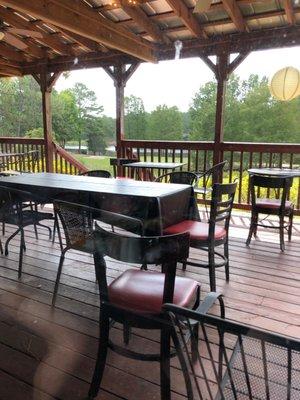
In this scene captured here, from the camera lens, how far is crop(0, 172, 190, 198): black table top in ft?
9.10

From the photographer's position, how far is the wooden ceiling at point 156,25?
171 inches

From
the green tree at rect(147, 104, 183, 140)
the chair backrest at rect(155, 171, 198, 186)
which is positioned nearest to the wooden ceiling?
the chair backrest at rect(155, 171, 198, 186)

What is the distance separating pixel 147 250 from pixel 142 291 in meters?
0.35

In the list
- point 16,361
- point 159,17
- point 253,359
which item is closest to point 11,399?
point 16,361

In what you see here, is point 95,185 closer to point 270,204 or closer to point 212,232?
point 212,232

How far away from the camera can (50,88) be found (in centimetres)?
730

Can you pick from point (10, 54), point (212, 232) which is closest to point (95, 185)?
point (212, 232)

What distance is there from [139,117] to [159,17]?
13431 millimetres

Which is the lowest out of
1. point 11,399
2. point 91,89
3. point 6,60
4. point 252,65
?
point 11,399

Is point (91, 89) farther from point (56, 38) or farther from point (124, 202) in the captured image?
point (124, 202)

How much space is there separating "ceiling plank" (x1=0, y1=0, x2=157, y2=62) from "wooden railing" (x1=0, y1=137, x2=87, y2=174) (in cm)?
275

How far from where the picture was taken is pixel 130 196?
8.66ft

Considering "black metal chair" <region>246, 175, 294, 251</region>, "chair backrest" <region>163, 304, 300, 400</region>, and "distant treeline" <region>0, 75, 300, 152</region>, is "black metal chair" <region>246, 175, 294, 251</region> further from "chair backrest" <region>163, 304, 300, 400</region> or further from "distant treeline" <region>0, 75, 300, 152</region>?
"distant treeline" <region>0, 75, 300, 152</region>

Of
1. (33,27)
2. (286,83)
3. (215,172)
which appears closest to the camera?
(286,83)
